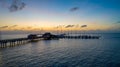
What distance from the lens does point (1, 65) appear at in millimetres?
29016

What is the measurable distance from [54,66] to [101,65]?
406 inches

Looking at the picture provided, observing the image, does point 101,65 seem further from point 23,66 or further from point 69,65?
point 23,66

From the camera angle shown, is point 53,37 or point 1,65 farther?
point 53,37

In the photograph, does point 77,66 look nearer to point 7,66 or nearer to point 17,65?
point 17,65

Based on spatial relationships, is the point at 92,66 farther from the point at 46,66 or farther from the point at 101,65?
the point at 46,66

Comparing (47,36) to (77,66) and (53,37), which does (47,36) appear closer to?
(53,37)

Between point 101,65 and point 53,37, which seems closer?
point 101,65

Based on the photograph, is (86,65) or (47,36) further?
(47,36)

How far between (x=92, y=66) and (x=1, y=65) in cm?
1979

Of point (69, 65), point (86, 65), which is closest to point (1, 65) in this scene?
point (69, 65)

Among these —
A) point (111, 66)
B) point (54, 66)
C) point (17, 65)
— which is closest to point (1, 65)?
point (17, 65)

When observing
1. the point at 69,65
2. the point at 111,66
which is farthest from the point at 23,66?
the point at 111,66

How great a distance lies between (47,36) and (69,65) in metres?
103

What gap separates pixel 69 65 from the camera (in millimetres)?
28797
